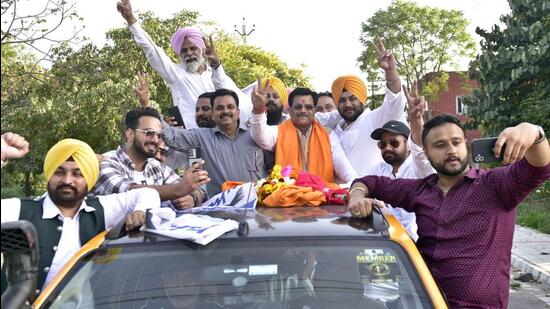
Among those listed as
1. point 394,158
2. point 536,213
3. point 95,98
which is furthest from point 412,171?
point 95,98

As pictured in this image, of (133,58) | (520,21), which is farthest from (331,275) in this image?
(133,58)

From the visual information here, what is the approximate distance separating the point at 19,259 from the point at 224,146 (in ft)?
10.3

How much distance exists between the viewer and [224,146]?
4.65m

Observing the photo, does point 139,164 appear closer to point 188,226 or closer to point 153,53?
point 188,226

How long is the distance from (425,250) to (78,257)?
1531 mm

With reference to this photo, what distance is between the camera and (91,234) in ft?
9.92

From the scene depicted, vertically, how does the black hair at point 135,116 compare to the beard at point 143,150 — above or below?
above

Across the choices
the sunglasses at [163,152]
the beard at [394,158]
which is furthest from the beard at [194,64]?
the beard at [394,158]

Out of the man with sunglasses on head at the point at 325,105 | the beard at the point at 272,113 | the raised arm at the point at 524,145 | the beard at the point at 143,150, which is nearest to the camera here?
the raised arm at the point at 524,145

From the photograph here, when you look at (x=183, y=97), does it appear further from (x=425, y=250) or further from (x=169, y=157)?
(x=425, y=250)

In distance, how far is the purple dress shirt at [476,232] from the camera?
2.74 meters

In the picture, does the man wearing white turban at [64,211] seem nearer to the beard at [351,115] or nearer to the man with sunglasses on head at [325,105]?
the beard at [351,115]

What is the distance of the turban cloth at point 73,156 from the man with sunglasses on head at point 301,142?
1677mm

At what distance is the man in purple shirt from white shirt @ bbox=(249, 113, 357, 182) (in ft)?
4.77
